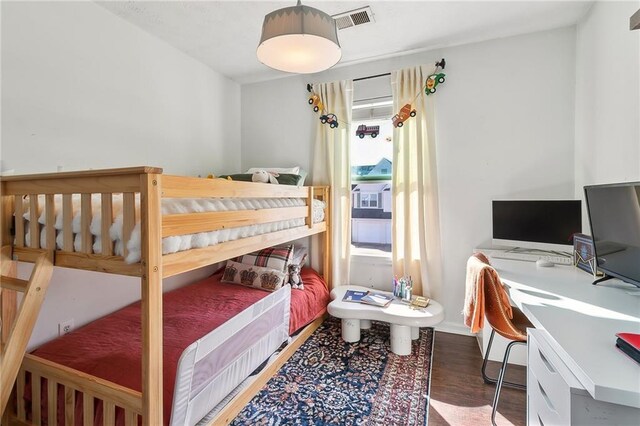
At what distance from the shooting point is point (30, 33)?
1.73 meters

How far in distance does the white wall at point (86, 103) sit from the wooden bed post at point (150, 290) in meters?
1.20

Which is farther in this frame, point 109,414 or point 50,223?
point 50,223

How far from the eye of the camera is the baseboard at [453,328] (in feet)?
8.76

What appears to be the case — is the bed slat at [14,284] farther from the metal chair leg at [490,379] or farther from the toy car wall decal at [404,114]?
the toy car wall decal at [404,114]

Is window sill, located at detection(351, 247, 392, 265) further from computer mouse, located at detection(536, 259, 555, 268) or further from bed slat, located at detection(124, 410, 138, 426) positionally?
bed slat, located at detection(124, 410, 138, 426)

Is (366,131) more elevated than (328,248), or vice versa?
(366,131)

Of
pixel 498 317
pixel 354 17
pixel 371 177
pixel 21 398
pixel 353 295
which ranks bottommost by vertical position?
pixel 21 398

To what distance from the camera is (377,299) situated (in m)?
2.53

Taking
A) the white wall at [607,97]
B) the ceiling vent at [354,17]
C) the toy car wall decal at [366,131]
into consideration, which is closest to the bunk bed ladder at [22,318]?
the ceiling vent at [354,17]

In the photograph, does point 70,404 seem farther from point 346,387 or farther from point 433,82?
point 433,82

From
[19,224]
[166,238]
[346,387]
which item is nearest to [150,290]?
[166,238]

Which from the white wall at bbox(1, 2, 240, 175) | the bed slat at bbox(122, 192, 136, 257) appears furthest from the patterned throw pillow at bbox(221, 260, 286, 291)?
the bed slat at bbox(122, 192, 136, 257)

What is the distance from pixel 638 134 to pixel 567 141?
89 centimetres

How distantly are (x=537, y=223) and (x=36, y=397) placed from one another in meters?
3.24
